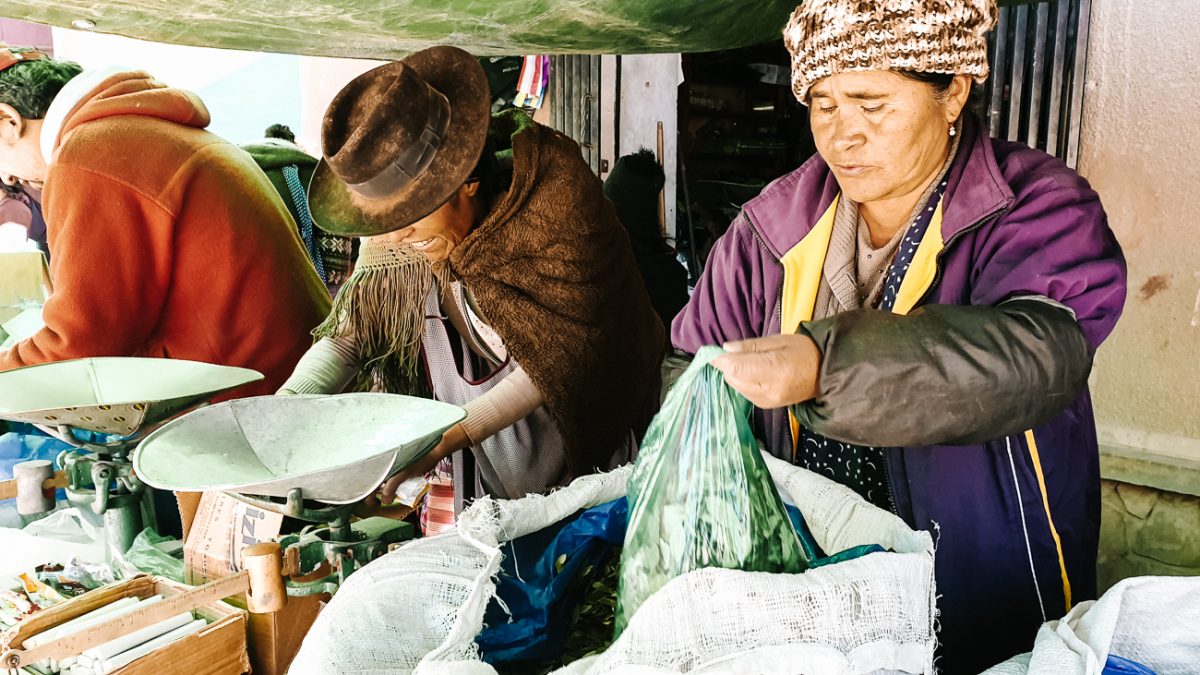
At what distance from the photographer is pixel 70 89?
253 centimetres

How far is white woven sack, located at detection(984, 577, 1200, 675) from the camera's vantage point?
925 millimetres

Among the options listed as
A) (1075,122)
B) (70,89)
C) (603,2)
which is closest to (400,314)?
(603,2)

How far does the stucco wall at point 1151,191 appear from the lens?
2.40m

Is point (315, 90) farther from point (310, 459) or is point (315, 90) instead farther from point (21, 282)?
point (310, 459)

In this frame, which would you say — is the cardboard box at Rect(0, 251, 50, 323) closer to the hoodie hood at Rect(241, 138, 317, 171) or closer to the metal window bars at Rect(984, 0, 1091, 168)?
the hoodie hood at Rect(241, 138, 317, 171)

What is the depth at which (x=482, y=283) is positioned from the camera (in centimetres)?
220

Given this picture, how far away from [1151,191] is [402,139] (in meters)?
2.13

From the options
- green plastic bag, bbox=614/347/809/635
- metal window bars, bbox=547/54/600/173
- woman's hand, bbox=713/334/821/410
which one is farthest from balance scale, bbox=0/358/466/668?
metal window bars, bbox=547/54/600/173

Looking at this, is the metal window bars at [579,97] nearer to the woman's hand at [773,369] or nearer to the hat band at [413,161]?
the hat band at [413,161]

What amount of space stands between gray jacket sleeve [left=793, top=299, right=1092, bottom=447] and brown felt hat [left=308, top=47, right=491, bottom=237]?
3.83ft

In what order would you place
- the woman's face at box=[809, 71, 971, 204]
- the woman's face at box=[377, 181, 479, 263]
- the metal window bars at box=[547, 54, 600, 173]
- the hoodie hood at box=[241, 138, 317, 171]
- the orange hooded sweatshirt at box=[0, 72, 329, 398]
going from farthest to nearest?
the metal window bars at box=[547, 54, 600, 173], the hoodie hood at box=[241, 138, 317, 171], the orange hooded sweatshirt at box=[0, 72, 329, 398], the woman's face at box=[377, 181, 479, 263], the woman's face at box=[809, 71, 971, 204]

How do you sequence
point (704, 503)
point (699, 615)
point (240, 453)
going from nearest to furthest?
point (699, 615) → point (704, 503) → point (240, 453)

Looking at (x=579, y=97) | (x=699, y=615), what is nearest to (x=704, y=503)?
(x=699, y=615)

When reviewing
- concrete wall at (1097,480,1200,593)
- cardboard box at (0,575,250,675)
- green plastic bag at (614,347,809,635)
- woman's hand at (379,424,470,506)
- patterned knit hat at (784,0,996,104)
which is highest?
patterned knit hat at (784,0,996,104)
